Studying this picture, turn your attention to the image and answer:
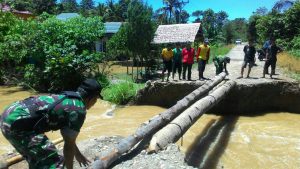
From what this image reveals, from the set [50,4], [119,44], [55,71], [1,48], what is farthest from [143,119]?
[50,4]

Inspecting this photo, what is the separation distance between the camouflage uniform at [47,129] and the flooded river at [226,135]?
4.44m

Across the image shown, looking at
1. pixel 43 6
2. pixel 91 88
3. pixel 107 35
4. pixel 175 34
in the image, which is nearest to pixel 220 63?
pixel 175 34

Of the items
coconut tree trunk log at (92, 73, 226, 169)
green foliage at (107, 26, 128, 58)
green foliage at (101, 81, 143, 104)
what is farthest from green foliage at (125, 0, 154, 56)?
coconut tree trunk log at (92, 73, 226, 169)

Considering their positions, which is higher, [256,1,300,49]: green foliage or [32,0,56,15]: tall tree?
[32,0,56,15]: tall tree

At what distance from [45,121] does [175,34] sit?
20862mm

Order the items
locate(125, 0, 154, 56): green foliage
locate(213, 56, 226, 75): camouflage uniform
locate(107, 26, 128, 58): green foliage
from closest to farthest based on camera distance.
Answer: locate(213, 56, 226, 75): camouflage uniform
locate(125, 0, 154, 56): green foliage
locate(107, 26, 128, 58): green foliage

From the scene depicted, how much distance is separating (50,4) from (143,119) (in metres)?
45.9

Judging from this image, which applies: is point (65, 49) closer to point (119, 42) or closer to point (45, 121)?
point (119, 42)

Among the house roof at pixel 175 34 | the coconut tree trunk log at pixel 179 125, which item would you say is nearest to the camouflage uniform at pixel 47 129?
the coconut tree trunk log at pixel 179 125

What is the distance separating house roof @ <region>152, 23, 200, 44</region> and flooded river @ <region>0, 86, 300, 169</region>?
9961 millimetres

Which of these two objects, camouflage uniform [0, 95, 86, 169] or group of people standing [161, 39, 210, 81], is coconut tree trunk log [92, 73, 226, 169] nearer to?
camouflage uniform [0, 95, 86, 169]

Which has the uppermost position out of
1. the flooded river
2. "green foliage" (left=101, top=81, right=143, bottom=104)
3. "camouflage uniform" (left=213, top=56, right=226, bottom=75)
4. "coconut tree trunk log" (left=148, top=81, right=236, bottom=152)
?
"camouflage uniform" (left=213, top=56, right=226, bottom=75)

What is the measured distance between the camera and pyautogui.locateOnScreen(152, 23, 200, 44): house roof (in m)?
22.4

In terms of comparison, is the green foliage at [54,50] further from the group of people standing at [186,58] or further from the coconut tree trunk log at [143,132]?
the coconut tree trunk log at [143,132]
